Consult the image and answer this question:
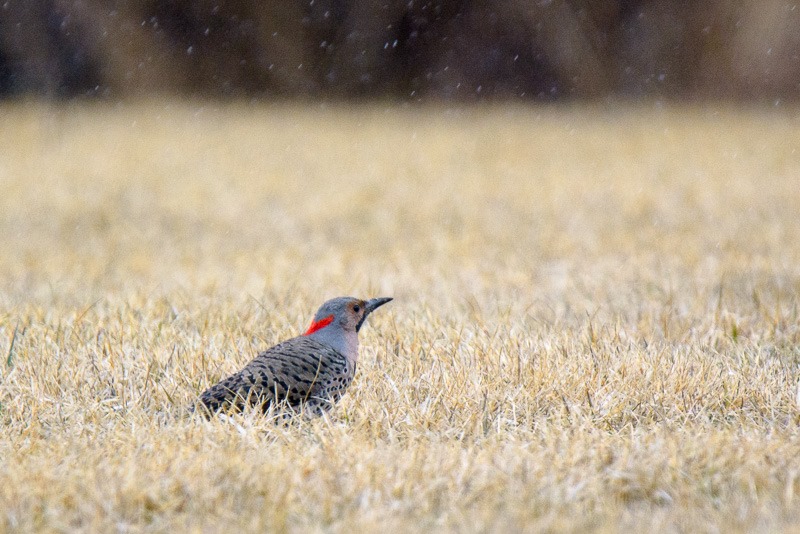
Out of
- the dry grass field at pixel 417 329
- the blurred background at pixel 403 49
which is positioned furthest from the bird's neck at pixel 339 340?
the blurred background at pixel 403 49

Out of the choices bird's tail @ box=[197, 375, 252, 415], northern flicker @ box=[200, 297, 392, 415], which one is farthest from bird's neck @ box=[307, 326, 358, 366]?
bird's tail @ box=[197, 375, 252, 415]

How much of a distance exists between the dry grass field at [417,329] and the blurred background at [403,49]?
1947 millimetres

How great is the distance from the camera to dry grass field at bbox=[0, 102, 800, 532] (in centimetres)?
313

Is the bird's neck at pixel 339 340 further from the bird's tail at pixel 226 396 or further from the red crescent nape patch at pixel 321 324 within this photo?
the bird's tail at pixel 226 396

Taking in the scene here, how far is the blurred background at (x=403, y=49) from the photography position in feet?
44.1

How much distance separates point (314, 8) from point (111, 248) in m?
6.34

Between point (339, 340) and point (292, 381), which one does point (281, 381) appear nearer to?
point (292, 381)

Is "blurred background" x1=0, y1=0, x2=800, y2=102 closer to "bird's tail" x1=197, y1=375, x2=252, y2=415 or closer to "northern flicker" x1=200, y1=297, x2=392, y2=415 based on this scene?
"northern flicker" x1=200, y1=297, x2=392, y2=415

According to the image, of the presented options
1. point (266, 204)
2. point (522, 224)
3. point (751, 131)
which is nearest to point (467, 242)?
point (522, 224)

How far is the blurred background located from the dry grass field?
76.6 inches

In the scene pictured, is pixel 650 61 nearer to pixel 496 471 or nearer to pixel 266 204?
pixel 266 204

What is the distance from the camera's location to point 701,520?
295 centimetres

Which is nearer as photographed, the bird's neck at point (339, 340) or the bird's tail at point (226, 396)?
the bird's tail at point (226, 396)

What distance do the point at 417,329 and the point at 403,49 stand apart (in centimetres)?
952
